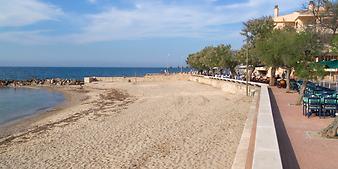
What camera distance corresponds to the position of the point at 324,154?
25.8 feet

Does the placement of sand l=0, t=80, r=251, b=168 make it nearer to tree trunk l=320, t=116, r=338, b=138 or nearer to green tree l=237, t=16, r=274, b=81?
tree trunk l=320, t=116, r=338, b=138

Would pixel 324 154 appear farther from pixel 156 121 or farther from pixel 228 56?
pixel 228 56

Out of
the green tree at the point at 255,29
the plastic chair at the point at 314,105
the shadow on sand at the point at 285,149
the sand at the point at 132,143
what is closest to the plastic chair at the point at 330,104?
the plastic chair at the point at 314,105

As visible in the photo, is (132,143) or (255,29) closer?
(132,143)

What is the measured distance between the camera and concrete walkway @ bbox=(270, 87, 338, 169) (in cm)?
715

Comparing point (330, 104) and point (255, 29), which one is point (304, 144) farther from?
point (255, 29)

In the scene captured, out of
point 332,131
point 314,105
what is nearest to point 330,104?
point 314,105

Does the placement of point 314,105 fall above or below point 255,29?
below

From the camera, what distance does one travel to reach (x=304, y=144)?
8766mm

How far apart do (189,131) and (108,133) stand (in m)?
3.32

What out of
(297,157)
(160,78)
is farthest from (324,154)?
(160,78)

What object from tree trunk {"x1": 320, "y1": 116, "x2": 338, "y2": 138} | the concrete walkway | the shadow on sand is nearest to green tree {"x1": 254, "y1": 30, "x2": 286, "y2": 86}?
the concrete walkway

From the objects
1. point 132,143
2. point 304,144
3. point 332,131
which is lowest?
point 132,143

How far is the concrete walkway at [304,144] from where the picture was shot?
7.15m
